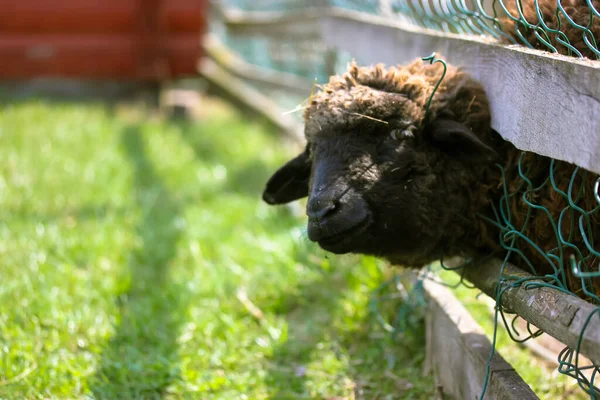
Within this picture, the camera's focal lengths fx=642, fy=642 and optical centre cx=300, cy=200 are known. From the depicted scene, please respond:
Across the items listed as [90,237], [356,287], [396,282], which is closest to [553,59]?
[396,282]

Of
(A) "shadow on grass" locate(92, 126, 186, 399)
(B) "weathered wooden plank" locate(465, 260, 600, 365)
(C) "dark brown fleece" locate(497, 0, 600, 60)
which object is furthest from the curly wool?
(A) "shadow on grass" locate(92, 126, 186, 399)

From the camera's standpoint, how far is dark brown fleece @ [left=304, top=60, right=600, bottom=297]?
109 inches

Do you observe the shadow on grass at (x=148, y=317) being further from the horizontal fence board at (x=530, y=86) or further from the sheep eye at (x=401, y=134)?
the horizontal fence board at (x=530, y=86)

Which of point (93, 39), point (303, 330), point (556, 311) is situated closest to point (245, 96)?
point (93, 39)

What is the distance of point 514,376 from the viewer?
251cm

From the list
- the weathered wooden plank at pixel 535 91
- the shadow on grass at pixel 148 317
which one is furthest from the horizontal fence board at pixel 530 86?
the shadow on grass at pixel 148 317

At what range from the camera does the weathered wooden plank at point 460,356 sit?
2477 millimetres

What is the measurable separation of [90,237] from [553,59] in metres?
3.83

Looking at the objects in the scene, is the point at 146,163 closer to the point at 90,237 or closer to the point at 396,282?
the point at 90,237

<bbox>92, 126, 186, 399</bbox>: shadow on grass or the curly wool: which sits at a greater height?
the curly wool

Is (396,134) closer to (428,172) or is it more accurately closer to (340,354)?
(428,172)

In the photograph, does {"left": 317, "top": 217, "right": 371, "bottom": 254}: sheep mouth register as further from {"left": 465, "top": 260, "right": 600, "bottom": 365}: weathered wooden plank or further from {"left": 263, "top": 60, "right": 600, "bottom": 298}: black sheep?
{"left": 465, "top": 260, "right": 600, "bottom": 365}: weathered wooden plank

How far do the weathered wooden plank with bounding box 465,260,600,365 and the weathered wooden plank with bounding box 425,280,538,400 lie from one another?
0.25m

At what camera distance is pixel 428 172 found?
112 inches
